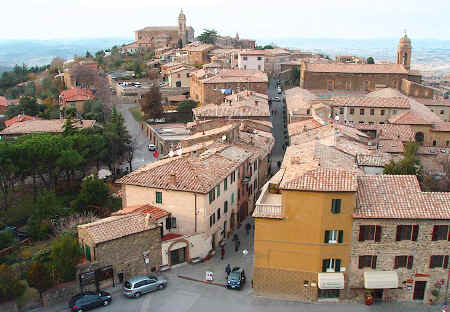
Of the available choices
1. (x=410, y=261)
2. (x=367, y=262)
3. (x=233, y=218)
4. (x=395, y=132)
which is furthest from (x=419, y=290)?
(x=395, y=132)

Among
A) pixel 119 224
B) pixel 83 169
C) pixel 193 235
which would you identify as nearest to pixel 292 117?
pixel 83 169

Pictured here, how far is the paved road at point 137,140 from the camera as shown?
55969mm

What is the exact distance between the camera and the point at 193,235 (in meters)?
31.1

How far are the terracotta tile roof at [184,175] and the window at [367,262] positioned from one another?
34.2 feet

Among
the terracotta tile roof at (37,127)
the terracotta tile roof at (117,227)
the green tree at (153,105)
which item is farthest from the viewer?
the green tree at (153,105)

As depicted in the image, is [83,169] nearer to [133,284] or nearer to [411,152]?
[133,284]

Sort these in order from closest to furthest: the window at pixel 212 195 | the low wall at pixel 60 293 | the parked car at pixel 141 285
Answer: the low wall at pixel 60 293 < the parked car at pixel 141 285 < the window at pixel 212 195

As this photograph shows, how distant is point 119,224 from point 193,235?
5.15 m

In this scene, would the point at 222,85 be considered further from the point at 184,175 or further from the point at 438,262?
the point at 438,262

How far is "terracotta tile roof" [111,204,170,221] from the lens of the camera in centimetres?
3058

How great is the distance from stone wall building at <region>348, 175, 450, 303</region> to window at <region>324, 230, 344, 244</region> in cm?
68

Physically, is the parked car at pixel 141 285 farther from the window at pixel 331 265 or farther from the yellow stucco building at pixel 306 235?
the window at pixel 331 265

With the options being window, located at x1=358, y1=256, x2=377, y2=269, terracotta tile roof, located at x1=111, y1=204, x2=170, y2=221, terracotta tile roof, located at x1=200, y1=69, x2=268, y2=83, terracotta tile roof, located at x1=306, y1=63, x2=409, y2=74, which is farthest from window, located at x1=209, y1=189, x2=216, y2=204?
terracotta tile roof, located at x1=306, y1=63, x2=409, y2=74

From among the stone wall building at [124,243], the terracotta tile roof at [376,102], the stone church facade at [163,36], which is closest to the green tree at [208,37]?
the stone church facade at [163,36]
